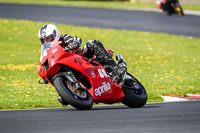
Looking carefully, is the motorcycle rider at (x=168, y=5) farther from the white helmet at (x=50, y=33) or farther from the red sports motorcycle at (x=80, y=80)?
the white helmet at (x=50, y=33)

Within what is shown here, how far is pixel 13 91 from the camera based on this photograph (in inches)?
436

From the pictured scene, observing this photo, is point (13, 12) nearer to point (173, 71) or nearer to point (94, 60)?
point (173, 71)

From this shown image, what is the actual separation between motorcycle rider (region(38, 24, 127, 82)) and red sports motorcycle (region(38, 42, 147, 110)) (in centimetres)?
14

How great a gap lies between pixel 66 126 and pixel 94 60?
210cm

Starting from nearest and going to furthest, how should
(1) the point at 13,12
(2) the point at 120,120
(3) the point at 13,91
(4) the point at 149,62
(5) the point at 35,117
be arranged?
(2) the point at 120,120 → (5) the point at 35,117 → (3) the point at 13,91 → (4) the point at 149,62 → (1) the point at 13,12

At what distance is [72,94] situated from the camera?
7.53 metres

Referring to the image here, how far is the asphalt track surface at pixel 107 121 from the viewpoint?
20.7 feet

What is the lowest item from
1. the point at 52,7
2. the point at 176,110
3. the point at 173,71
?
the point at 52,7

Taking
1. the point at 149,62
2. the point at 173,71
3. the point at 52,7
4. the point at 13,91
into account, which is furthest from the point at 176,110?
the point at 52,7

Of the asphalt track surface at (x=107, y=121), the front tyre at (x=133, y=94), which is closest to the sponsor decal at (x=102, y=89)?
the asphalt track surface at (x=107, y=121)

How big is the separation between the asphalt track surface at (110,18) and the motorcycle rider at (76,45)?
14543 millimetres

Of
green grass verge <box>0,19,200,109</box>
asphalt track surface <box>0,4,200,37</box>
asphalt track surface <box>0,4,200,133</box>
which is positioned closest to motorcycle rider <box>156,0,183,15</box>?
asphalt track surface <box>0,4,200,37</box>

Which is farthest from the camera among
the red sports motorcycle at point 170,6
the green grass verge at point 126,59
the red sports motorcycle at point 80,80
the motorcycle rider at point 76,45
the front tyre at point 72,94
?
the red sports motorcycle at point 170,6

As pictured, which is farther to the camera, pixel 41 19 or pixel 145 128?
pixel 41 19
